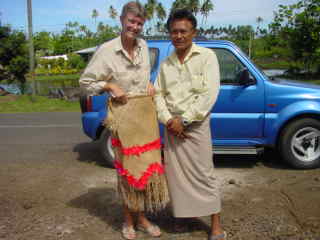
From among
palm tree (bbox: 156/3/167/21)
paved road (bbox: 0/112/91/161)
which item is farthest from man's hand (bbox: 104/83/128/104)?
palm tree (bbox: 156/3/167/21)

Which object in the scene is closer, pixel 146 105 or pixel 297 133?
pixel 146 105

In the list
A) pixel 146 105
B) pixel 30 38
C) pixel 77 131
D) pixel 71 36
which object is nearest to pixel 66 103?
pixel 30 38

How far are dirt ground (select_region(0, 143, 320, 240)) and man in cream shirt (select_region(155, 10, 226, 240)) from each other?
44 centimetres

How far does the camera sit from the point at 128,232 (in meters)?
3.26

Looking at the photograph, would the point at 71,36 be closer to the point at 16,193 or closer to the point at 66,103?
the point at 66,103

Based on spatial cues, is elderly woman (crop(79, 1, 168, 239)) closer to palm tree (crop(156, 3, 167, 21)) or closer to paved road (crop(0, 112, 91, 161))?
paved road (crop(0, 112, 91, 161))

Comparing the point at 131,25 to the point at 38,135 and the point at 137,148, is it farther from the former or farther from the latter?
the point at 38,135

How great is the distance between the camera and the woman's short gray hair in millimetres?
2873

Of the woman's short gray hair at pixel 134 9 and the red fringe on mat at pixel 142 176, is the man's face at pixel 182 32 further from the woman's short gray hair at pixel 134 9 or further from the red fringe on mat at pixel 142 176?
the red fringe on mat at pixel 142 176

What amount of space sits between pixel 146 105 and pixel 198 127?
19.5 inches

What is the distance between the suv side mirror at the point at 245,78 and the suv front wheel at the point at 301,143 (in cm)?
87

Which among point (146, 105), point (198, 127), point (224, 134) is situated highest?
point (146, 105)

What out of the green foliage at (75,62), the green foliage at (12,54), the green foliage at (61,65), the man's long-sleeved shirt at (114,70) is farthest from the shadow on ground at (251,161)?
the green foliage at (75,62)

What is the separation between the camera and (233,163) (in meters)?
5.71
